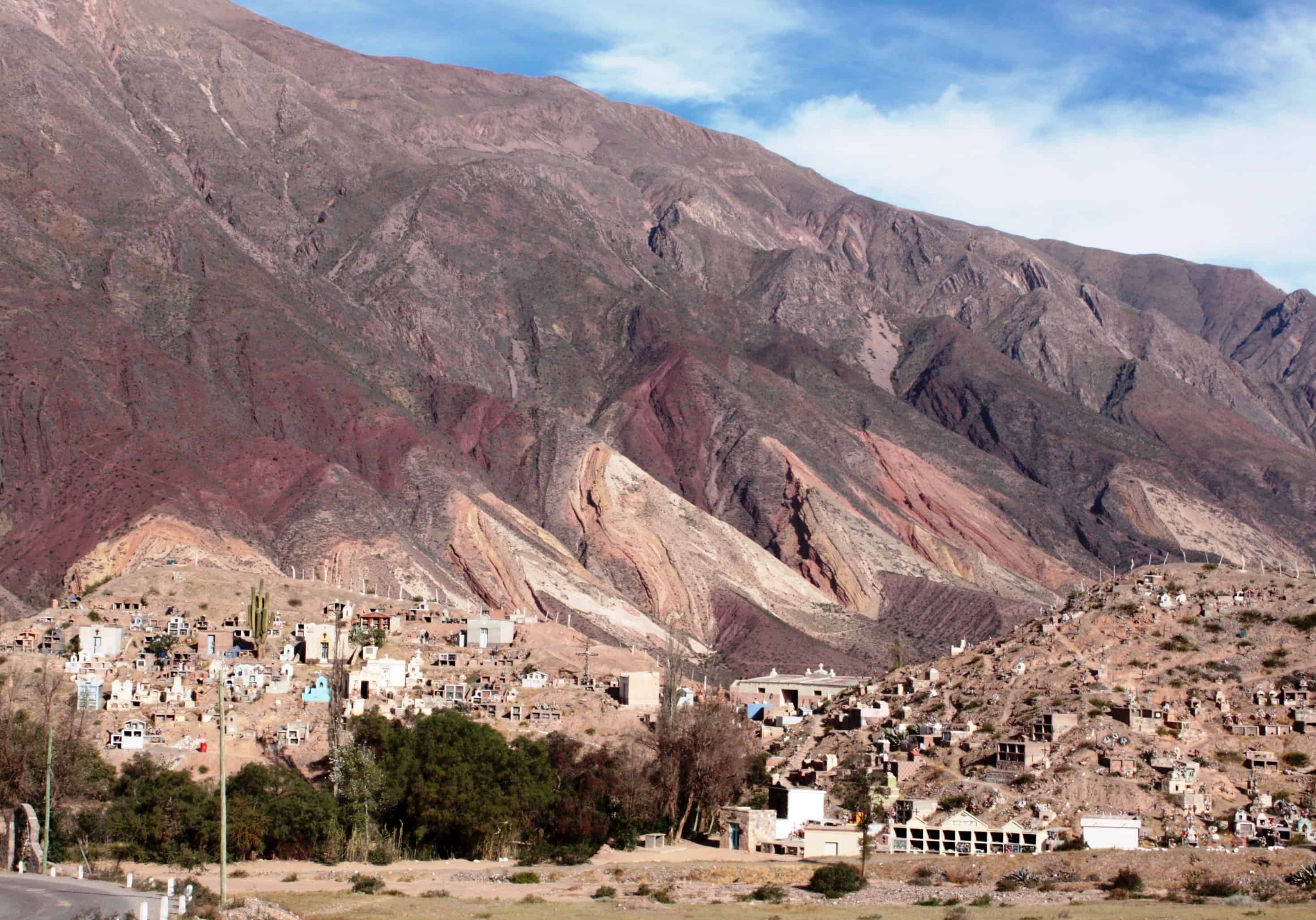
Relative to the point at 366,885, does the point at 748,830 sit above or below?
above

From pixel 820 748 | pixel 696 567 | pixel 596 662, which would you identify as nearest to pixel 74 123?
pixel 696 567

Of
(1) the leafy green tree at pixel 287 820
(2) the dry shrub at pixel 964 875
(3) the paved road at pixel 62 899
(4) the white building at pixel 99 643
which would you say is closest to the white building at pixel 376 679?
(4) the white building at pixel 99 643

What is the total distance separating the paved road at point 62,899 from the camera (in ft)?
129

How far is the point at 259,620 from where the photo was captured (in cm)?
8394

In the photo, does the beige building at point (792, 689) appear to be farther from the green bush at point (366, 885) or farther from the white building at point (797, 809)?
the green bush at point (366, 885)

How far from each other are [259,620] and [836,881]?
36.4 m

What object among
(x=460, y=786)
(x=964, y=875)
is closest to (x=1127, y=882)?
(x=964, y=875)

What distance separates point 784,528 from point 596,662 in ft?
295

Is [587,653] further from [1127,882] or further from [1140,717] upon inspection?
[1127,882]

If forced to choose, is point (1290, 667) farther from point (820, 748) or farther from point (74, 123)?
point (74, 123)

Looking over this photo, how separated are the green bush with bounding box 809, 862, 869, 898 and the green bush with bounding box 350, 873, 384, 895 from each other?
12.3m

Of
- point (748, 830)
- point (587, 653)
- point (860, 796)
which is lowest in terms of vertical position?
point (748, 830)

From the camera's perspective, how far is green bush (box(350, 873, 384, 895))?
5403 centimetres

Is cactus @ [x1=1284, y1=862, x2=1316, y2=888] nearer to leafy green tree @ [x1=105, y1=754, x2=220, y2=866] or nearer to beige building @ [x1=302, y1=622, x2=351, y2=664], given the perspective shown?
leafy green tree @ [x1=105, y1=754, x2=220, y2=866]
